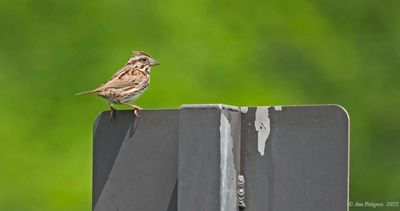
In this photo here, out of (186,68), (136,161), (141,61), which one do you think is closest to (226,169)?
(136,161)

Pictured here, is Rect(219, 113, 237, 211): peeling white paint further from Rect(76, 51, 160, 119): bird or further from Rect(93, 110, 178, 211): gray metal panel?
Rect(76, 51, 160, 119): bird

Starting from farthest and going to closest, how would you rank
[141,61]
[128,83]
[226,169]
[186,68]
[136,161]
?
[186,68] < [141,61] < [128,83] < [136,161] < [226,169]

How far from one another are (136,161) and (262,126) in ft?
1.72

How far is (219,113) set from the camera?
3.09 metres

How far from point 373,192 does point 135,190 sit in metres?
5.78

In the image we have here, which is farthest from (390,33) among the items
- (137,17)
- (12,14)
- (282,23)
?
(12,14)

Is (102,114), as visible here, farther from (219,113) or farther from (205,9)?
(205,9)

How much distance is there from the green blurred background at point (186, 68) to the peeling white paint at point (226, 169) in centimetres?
535

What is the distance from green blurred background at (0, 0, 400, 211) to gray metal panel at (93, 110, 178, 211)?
488 cm

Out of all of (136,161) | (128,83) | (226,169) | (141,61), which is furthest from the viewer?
(141,61)

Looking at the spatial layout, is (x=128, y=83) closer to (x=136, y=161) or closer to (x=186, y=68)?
(x=136, y=161)

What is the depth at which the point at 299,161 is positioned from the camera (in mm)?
3076

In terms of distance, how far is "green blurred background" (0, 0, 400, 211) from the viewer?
28.7ft

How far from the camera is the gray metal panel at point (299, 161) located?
2998mm
